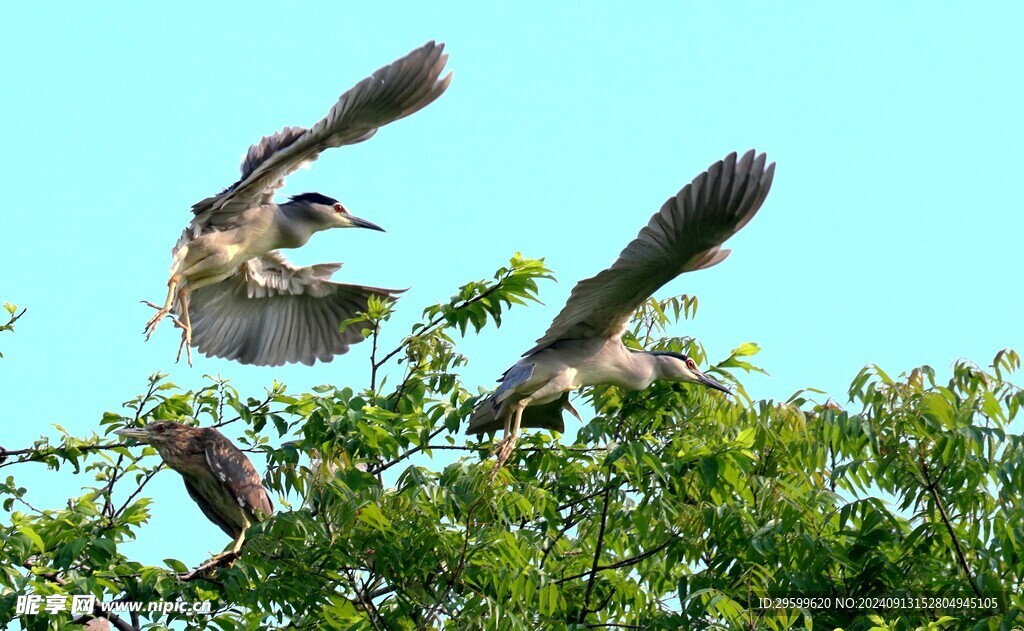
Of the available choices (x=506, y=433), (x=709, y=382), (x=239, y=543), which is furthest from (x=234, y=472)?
(x=709, y=382)

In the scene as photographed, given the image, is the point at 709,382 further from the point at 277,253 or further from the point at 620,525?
the point at 277,253

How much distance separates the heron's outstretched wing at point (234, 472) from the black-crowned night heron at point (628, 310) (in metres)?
1.22

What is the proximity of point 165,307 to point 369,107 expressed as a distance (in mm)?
1965

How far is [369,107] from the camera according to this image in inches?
292

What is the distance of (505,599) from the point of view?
5.38 m

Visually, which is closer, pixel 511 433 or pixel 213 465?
pixel 511 433

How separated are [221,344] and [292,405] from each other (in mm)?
3084

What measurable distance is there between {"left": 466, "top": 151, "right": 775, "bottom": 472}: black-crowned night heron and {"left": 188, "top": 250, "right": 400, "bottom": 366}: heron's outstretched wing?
101 inches

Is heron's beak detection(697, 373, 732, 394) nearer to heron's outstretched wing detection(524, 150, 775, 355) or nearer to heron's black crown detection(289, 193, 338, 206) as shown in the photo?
heron's outstretched wing detection(524, 150, 775, 355)

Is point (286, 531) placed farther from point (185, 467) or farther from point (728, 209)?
point (728, 209)

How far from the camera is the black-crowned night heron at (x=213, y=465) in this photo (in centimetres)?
705

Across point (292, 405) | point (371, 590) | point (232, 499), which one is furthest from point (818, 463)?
point (232, 499)

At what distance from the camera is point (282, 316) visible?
9.66 metres

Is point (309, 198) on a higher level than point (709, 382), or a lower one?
higher
